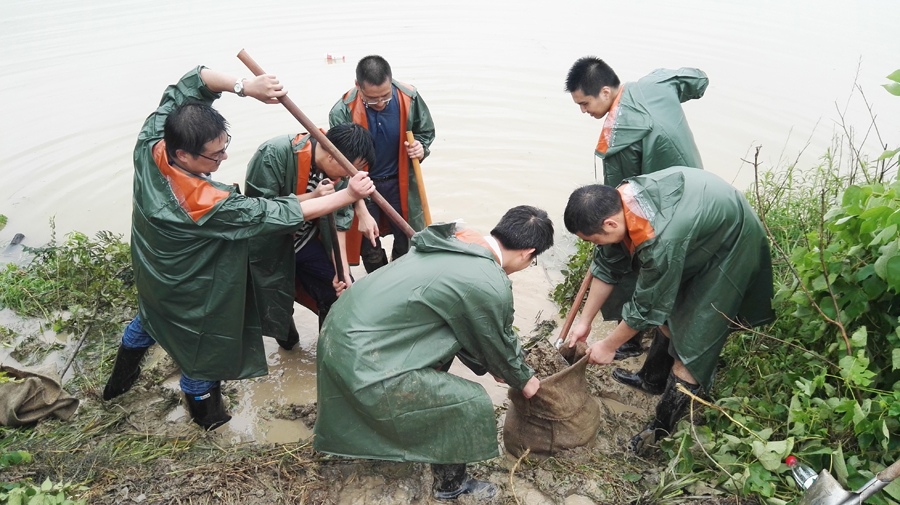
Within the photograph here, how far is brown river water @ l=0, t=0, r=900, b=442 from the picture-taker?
729cm

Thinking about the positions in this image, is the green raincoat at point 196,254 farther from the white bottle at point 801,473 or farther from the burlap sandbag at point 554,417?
the white bottle at point 801,473

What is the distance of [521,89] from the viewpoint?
997cm

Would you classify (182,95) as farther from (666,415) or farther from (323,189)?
(666,415)

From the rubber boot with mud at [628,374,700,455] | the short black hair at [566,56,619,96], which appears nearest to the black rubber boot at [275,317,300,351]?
the rubber boot with mud at [628,374,700,455]

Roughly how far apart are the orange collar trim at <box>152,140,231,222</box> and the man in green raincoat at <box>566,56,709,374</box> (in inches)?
84.5

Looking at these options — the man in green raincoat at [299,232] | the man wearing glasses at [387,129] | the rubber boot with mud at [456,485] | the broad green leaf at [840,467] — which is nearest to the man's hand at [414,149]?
the man wearing glasses at [387,129]

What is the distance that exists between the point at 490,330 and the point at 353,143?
1.57m

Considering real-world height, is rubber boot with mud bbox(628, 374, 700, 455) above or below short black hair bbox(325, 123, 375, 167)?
below

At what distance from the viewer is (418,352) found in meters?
2.84

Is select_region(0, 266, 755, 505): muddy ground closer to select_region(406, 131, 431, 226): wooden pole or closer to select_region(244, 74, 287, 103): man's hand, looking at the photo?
select_region(406, 131, 431, 226): wooden pole

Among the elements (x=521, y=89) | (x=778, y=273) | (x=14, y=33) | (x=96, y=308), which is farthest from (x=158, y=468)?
(x=14, y=33)

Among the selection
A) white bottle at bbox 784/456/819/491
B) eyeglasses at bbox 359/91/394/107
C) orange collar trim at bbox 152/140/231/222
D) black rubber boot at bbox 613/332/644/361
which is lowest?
black rubber boot at bbox 613/332/644/361

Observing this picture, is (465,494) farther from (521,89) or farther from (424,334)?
(521,89)

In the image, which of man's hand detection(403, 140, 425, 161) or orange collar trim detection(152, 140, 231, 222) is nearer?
orange collar trim detection(152, 140, 231, 222)
